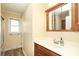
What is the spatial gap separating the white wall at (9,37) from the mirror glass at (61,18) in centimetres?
53

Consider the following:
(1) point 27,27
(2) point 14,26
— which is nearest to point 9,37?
(2) point 14,26

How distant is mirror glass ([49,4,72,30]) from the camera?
3.81 feet

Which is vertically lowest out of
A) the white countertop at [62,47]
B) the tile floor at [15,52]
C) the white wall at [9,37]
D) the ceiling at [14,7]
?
the tile floor at [15,52]

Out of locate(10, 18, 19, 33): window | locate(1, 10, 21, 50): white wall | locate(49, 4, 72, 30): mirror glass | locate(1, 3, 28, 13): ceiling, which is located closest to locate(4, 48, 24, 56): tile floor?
locate(1, 10, 21, 50): white wall

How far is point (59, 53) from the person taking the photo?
2.65 feet

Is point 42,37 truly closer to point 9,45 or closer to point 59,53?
point 9,45

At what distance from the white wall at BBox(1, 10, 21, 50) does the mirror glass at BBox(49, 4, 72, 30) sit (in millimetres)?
533

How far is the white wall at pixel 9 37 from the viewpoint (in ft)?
3.76

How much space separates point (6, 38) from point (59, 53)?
0.68 meters

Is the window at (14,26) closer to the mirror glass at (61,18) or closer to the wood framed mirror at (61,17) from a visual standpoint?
the wood framed mirror at (61,17)

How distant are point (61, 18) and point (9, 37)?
68 cm

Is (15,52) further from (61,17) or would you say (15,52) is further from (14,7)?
(61,17)

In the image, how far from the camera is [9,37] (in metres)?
1.19

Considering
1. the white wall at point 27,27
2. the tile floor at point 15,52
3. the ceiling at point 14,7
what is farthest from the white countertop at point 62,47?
the ceiling at point 14,7
